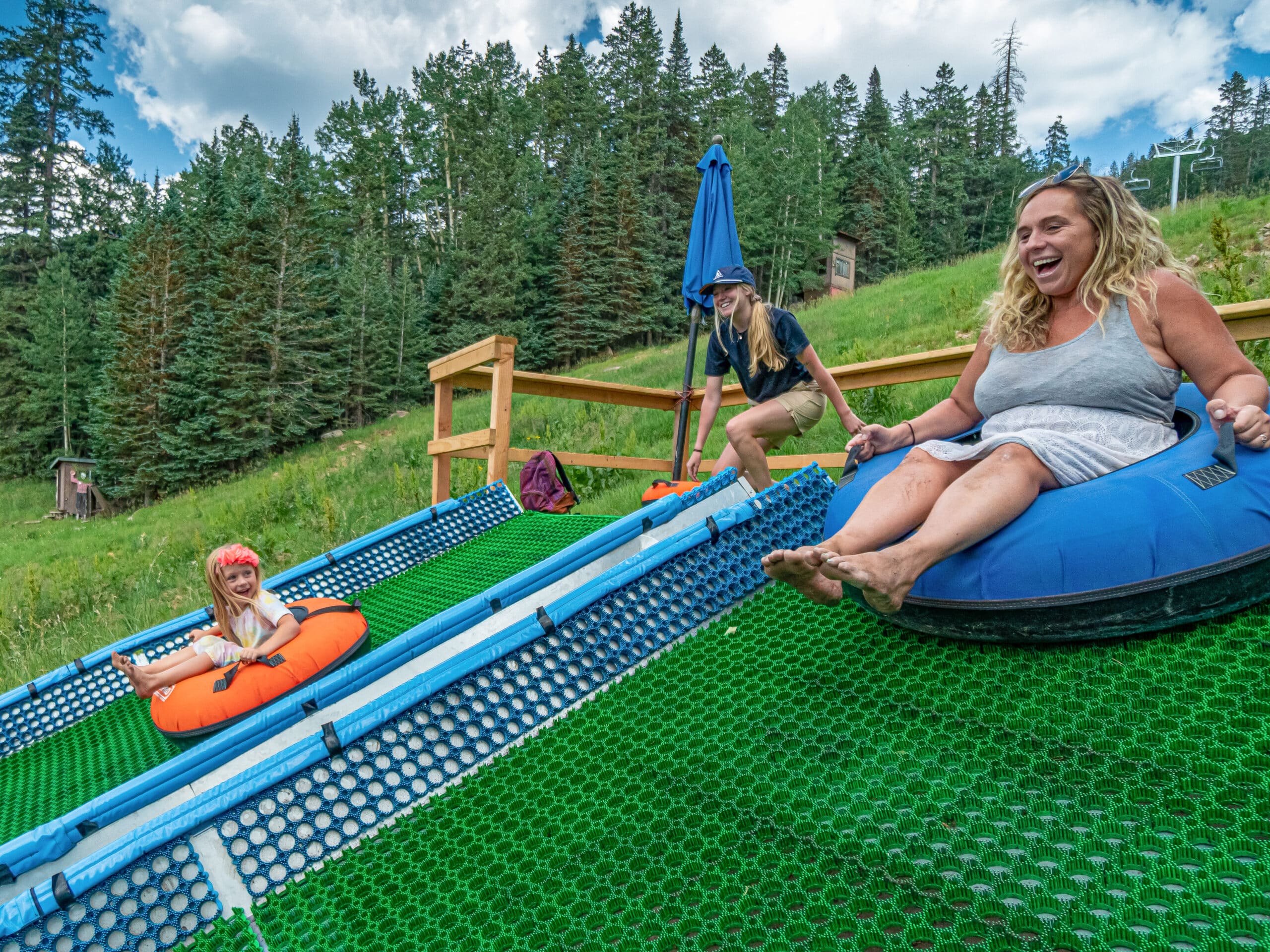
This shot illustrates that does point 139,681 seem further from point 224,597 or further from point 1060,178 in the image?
point 1060,178

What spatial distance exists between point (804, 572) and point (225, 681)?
2379 millimetres

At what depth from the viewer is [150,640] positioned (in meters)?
4.02

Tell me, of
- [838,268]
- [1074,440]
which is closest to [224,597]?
[1074,440]

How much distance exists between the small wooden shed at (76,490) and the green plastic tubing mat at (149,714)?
2639 cm

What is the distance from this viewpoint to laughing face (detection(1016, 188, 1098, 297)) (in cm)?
217

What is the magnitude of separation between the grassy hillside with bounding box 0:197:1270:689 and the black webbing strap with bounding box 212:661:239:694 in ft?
10.6

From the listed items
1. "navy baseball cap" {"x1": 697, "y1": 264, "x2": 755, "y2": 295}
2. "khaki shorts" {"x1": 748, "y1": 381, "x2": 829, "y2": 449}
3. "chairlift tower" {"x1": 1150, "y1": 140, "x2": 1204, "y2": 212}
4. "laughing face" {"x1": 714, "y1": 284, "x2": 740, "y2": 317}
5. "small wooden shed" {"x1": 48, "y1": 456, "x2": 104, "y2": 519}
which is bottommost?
"small wooden shed" {"x1": 48, "y1": 456, "x2": 104, "y2": 519}

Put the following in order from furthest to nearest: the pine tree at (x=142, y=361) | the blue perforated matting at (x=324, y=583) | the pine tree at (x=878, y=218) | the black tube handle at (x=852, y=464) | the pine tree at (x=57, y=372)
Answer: the pine tree at (x=878, y=218), the pine tree at (x=57, y=372), the pine tree at (x=142, y=361), the blue perforated matting at (x=324, y=583), the black tube handle at (x=852, y=464)

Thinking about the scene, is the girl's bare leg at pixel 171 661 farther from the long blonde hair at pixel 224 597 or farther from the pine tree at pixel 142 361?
the pine tree at pixel 142 361

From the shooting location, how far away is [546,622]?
2.19 metres

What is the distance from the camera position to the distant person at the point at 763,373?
13.4 ft

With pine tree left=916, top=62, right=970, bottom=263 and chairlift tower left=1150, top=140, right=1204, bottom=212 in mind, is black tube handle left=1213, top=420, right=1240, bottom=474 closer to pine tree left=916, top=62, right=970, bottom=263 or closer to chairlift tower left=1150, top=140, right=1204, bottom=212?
chairlift tower left=1150, top=140, right=1204, bottom=212

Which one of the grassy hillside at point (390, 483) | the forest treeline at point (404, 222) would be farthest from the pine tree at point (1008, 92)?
the grassy hillside at point (390, 483)

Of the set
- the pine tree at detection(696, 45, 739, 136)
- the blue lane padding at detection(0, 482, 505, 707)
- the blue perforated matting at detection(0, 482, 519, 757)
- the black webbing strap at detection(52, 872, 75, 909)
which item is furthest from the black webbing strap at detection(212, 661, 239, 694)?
the pine tree at detection(696, 45, 739, 136)
